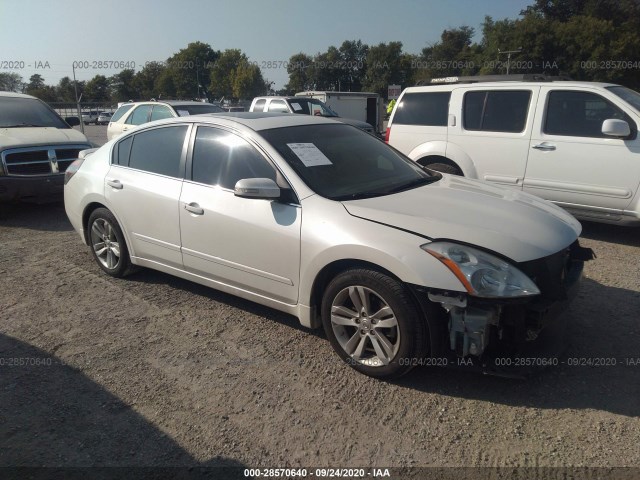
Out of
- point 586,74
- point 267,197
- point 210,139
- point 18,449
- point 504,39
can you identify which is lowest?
point 18,449

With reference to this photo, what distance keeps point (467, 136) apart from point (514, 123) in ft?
2.03

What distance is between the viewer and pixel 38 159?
752 centimetres

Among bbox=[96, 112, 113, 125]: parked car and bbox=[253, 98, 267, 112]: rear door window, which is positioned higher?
bbox=[253, 98, 267, 112]: rear door window

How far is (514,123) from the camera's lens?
251 inches

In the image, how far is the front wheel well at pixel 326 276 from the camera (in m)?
3.02

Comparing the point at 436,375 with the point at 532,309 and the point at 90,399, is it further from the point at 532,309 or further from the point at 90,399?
the point at 90,399

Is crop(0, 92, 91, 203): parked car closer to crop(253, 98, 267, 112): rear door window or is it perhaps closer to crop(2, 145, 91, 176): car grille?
crop(2, 145, 91, 176): car grille

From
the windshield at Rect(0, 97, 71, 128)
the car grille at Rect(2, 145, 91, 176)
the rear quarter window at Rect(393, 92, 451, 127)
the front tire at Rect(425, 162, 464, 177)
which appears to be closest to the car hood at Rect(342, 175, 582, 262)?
the front tire at Rect(425, 162, 464, 177)

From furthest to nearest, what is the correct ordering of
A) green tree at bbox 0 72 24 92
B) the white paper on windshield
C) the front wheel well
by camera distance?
green tree at bbox 0 72 24 92, the white paper on windshield, the front wheel well

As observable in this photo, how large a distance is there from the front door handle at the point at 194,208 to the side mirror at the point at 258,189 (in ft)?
2.03

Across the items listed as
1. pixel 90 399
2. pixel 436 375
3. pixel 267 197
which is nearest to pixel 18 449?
pixel 90 399

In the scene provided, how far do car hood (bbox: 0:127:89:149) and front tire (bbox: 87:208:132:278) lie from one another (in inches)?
134

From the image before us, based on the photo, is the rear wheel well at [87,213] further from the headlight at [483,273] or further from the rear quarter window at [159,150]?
the headlight at [483,273]

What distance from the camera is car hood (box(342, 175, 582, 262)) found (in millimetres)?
2906
